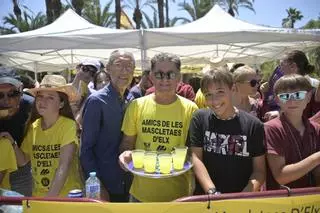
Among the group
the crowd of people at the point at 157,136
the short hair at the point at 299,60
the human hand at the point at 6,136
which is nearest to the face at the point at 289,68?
the short hair at the point at 299,60

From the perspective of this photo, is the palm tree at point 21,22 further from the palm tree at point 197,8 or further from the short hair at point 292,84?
the short hair at point 292,84

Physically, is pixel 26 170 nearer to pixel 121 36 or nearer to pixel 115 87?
pixel 115 87

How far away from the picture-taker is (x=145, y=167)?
2.48 meters

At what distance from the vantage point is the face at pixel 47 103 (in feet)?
9.70

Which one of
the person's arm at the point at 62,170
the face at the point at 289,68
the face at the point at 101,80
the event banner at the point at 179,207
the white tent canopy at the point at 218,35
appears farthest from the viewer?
the white tent canopy at the point at 218,35

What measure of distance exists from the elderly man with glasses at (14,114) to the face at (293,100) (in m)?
2.08

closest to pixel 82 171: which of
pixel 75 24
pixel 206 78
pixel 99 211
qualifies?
pixel 99 211

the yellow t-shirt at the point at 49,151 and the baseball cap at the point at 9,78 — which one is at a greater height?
the baseball cap at the point at 9,78

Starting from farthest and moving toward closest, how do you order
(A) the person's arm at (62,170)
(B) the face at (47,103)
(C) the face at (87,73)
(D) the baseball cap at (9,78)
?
(C) the face at (87,73) < (D) the baseball cap at (9,78) < (B) the face at (47,103) < (A) the person's arm at (62,170)

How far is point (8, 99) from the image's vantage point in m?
3.15

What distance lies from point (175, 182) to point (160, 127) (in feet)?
1.41

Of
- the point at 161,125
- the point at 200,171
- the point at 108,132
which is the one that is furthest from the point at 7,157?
the point at 200,171

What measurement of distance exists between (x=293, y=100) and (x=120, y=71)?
1.39m

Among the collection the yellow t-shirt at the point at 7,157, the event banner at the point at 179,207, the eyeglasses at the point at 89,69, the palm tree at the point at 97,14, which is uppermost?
the palm tree at the point at 97,14
